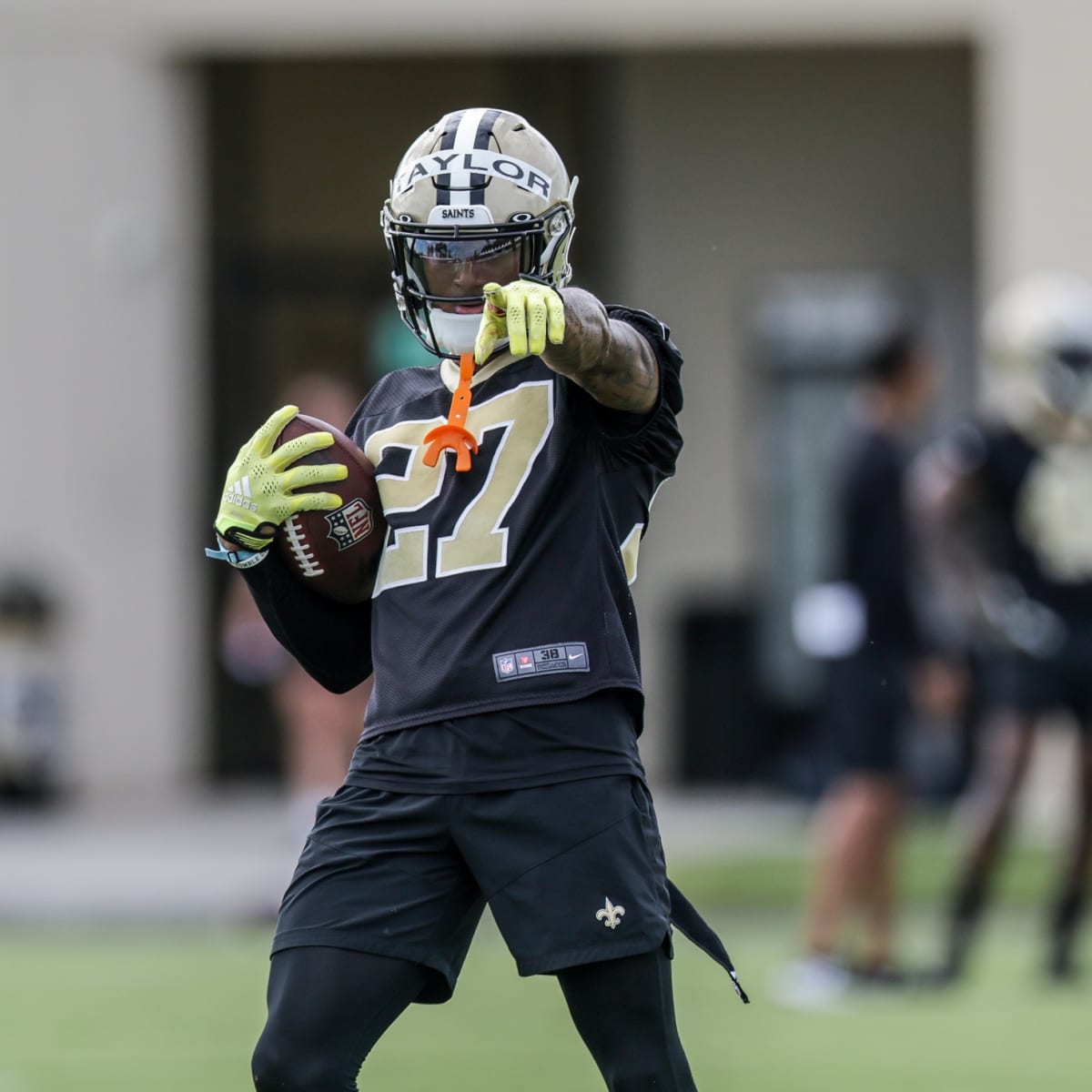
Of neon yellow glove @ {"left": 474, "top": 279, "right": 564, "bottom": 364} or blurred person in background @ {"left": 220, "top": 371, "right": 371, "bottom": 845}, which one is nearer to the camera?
neon yellow glove @ {"left": 474, "top": 279, "right": 564, "bottom": 364}

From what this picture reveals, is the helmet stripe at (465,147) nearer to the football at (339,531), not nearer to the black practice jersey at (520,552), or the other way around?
the black practice jersey at (520,552)

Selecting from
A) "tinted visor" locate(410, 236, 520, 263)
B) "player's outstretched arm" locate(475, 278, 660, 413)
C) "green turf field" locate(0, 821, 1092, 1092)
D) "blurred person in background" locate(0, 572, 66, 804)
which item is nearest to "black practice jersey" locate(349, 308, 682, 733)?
"player's outstretched arm" locate(475, 278, 660, 413)

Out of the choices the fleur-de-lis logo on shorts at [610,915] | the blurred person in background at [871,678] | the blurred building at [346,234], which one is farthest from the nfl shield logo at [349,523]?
the blurred building at [346,234]

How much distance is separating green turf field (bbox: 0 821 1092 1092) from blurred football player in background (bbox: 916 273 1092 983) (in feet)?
1.34

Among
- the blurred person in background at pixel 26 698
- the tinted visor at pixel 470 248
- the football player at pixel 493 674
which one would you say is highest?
the tinted visor at pixel 470 248

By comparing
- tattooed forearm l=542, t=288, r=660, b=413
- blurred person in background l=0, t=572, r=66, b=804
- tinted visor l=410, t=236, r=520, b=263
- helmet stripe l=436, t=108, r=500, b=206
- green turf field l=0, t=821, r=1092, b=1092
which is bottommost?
green turf field l=0, t=821, r=1092, b=1092

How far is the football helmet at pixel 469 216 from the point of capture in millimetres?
4105

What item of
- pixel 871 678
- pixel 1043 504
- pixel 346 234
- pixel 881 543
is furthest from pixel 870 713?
pixel 346 234

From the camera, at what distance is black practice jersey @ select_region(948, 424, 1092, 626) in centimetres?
864

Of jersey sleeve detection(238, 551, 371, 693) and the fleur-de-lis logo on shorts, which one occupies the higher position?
jersey sleeve detection(238, 551, 371, 693)

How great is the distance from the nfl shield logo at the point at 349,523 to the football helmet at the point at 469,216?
0.32 m

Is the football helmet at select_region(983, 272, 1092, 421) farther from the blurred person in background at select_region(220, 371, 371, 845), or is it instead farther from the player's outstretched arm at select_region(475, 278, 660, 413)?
the player's outstretched arm at select_region(475, 278, 660, 413)

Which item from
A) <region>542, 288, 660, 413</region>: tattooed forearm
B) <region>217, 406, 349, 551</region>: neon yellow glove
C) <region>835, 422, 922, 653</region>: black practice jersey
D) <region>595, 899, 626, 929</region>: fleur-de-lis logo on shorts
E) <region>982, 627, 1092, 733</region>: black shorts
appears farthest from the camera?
<region>835, 422, 922, 653</region>: black practice jersey

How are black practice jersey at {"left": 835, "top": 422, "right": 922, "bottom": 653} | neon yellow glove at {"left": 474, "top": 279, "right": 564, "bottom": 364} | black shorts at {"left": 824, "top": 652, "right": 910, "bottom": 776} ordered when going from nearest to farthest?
neon yellow glove at {"left": 474, "top": 279, "right": 564, "bottom": 364}
black shorts at {"left": 824, "top": 652, "right": 910, "bottom": 776}
black practice jersey at {"left": 835, "top": 422, "right": 922, "bottom": 653}
